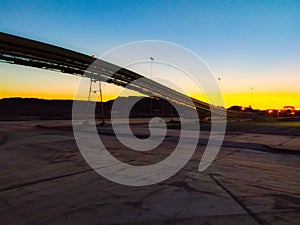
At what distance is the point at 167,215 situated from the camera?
426cm

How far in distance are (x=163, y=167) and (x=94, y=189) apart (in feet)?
10.1

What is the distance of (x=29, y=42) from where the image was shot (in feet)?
58.1

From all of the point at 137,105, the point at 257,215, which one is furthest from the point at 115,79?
the point at 137,105

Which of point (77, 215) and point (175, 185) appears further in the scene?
point (175, 185)

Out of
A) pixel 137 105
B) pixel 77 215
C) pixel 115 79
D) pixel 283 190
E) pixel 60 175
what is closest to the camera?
pixel 77 215

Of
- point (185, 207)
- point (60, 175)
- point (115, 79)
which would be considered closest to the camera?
point (185, 207)

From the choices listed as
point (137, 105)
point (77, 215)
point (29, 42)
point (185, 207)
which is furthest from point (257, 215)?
point (137, 105)

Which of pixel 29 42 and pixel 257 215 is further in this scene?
pixel 29 42

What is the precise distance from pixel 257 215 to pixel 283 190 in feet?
6.27

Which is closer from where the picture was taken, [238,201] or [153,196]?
[238,201]

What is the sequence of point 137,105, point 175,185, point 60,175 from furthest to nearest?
point 137,105 → point 60,175 → point 175,185

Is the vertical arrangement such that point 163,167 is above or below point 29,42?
below

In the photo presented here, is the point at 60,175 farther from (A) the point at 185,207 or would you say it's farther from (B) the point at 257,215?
(B) the point at 257,215

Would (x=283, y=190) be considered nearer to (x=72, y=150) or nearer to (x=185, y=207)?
(x=185, y=207)
